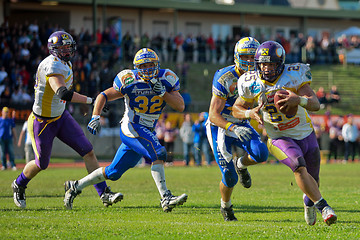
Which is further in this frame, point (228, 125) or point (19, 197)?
point (19, 197)

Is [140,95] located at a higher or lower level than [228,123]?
higher

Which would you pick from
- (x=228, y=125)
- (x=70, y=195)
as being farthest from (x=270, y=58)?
(x=70, y=195)

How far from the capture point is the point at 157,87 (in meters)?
7.59

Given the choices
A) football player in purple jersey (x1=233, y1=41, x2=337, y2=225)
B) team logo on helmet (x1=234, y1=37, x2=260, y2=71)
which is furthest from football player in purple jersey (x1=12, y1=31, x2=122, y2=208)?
football player in purple jersey (x1=233, y1=41, x2=337, y2=225)

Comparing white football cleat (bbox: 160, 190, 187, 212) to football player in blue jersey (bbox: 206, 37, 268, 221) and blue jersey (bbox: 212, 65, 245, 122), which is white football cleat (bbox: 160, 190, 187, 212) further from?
blue jersey (bbox: 212, 65, 245, 122)

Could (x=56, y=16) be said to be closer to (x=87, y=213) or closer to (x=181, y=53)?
(x=181, y=53)

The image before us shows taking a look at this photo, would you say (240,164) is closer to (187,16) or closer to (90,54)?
(90,54)

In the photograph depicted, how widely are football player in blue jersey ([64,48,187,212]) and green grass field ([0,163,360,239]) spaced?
64 centimetres

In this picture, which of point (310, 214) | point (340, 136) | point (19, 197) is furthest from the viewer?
point (340, 136)

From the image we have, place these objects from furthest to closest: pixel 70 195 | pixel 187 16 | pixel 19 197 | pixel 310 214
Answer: pixel 187 16
pixel 19 197
pixel 70 195
pixel 310 214

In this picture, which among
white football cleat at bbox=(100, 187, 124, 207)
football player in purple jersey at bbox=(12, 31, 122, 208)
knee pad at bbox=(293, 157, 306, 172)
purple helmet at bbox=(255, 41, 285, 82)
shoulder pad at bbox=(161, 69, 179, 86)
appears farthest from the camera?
football player in purple jersey at bbox=(12, 31, 122, 208)

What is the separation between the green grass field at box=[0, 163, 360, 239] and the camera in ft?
20.0

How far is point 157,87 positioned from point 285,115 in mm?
1832

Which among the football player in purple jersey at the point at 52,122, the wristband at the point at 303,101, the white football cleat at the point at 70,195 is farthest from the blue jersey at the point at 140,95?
the wristband at the point at 303,101
